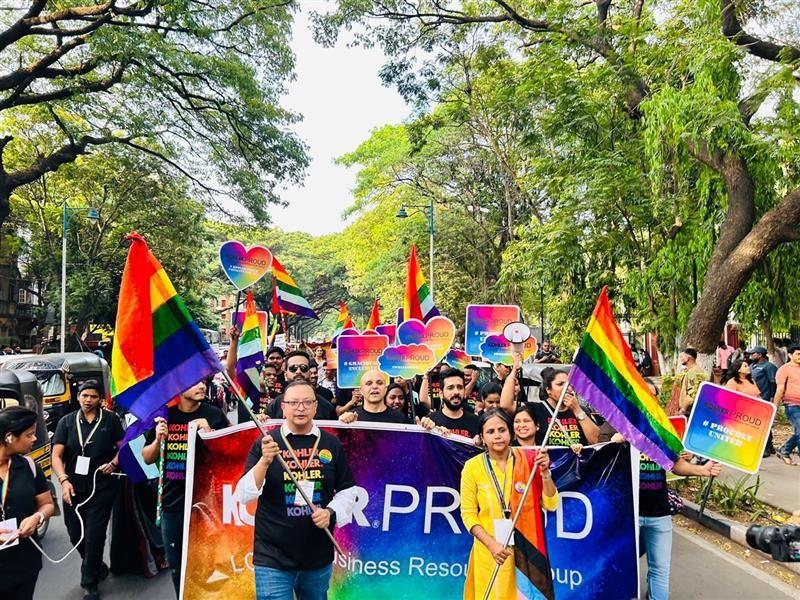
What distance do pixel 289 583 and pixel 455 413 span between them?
2233 mm

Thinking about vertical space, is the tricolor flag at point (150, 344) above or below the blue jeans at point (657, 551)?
above

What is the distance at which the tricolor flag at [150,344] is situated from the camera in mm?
3678

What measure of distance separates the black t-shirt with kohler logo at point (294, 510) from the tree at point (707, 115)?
9.16m

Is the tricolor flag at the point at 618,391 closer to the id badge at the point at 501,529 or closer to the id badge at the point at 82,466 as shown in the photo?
the id badge at the point at 501,529

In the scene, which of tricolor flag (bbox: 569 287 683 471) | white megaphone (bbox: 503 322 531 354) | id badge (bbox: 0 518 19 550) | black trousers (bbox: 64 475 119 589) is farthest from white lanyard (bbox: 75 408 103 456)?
tricolor flag (bbox: 569 287 683 471)

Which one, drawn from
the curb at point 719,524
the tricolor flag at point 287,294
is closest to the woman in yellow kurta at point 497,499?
the curb at point 719,524

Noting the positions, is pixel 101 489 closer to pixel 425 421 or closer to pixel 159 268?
pixel 159 268

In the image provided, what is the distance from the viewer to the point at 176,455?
15.8ft

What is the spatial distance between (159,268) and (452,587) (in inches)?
115

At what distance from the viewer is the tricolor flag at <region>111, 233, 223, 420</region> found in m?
3.68

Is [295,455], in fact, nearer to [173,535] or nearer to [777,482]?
[173,535]

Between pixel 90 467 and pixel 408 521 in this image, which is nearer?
pixel 408 521

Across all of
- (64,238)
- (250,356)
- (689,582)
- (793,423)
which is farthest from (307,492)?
(64,238)

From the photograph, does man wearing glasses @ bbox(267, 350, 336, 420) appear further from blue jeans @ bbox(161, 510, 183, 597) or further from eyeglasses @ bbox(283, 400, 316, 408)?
eyeglasses @ bbox(283, 400, 316, 408)
